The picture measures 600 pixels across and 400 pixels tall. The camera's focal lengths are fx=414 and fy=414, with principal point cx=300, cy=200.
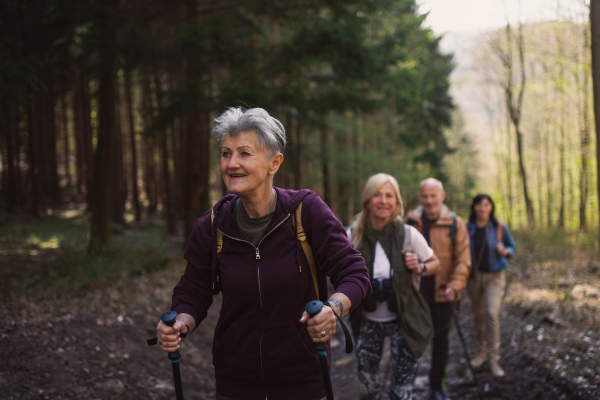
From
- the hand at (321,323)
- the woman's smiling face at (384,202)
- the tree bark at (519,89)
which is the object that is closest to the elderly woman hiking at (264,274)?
the hand at (321,323)

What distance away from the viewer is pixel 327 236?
6.88 feet

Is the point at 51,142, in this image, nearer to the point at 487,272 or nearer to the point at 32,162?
the point at 32,162

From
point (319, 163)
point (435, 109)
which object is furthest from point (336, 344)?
point (435, 109)

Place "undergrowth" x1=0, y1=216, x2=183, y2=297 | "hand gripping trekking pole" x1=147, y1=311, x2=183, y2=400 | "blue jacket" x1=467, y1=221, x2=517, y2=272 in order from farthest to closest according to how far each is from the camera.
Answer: "undergrowth" x1=0, y1=216, x2=183, y2=297
"blue jacket" x1=467, y1=221, x2=517, y2=272
"hand gripping trekking pole" x1=147, y1=311, x2=183, y2=400

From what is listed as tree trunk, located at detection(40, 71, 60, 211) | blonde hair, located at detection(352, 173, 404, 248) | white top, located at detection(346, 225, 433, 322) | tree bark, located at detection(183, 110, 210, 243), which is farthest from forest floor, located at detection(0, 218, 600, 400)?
→ tree trunk, located at detection(40, 71, 60, 211)

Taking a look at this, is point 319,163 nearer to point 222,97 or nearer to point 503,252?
point 222,97

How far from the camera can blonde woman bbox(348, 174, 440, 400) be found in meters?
3.60

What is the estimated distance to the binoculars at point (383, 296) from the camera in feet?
11.9

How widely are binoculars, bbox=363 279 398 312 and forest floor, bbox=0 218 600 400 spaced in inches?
88.8

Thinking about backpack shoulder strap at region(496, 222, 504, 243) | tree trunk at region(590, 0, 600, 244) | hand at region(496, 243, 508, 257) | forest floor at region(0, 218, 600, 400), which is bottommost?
forest floor at region(0, 218, 600, 400)

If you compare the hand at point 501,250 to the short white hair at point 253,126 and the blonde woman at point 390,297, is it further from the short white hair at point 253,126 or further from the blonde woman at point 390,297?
the short white hair at point 253,126

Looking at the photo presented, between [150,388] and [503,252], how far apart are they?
494cm

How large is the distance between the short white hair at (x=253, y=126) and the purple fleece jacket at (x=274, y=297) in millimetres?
326

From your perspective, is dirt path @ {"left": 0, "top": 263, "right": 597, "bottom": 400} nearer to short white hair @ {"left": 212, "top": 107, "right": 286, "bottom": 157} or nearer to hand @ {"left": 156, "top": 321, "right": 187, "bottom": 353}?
hand @ {"left": 156, "top": 321, "right": 187, "bottom": 353}
